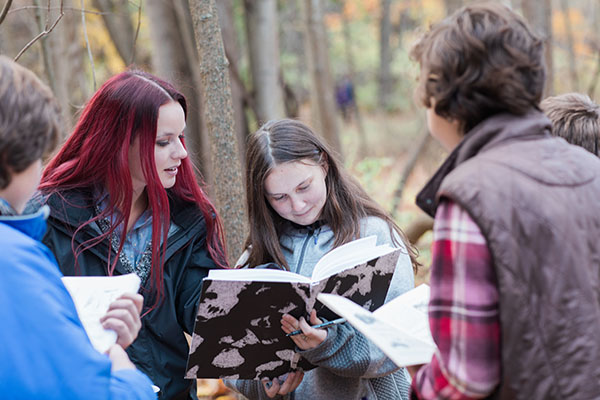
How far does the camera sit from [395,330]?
1568mm

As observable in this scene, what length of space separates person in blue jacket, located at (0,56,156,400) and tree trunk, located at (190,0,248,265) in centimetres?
147

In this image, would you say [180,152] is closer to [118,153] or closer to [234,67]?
[118,153]

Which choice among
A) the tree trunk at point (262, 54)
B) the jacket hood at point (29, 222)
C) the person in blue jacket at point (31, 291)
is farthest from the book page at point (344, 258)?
the tree trunk at point (262, 54)

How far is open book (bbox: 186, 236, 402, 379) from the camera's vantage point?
6.41 ft

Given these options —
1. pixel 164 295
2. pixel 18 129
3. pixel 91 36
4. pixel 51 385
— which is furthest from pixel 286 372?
pixel 91 36

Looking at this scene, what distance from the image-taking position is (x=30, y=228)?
4.86 feet

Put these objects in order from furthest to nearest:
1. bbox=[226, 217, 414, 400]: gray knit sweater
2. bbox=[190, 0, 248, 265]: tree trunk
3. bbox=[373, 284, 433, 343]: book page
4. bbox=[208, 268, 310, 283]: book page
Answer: bbox=[190, 0, 248, 265]: tree trunk < bbox=[226, 217, 414, 400]: gray knit sweater < bbox=[208, 268, 310, 283]: book page < bbox=[373, 284, 433, 343]: book page

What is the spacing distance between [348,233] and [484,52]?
1127mm

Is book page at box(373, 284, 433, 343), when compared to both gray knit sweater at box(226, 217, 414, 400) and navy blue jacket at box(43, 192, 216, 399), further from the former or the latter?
navy blue jacket at box(43, 192, 216, 399)

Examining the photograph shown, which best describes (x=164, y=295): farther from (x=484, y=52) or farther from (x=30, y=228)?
(x=484, y=52)

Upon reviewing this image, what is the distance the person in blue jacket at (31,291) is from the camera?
1.32m

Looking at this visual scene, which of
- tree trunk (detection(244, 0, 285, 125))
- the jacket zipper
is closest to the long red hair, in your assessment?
the jacket zipper

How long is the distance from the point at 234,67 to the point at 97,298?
159 inches

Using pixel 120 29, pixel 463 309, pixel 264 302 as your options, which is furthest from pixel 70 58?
pixel 463 309
